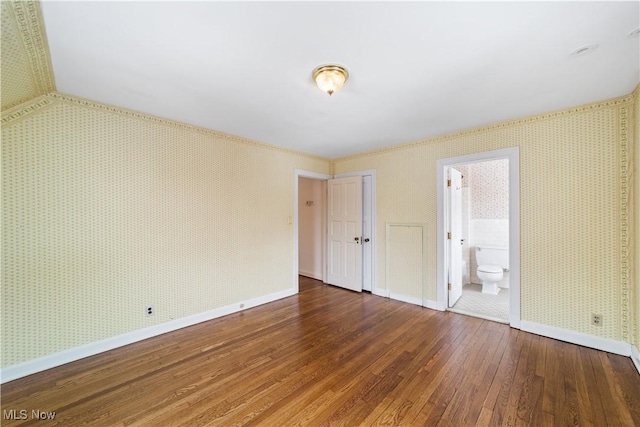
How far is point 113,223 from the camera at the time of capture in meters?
2.58

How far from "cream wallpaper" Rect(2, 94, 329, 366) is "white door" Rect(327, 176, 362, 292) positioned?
62.1 inches

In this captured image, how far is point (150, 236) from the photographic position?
281 cm

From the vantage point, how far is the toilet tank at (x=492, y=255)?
448 centimetres

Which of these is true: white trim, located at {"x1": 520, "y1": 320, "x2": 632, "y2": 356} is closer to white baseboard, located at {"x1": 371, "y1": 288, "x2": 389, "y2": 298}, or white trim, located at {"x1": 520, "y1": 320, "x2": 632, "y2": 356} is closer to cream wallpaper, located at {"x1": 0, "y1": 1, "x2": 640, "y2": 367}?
cream wallpaper, located at {"x1": 0, "y1": 1, "x2": 640, "y2": 367}

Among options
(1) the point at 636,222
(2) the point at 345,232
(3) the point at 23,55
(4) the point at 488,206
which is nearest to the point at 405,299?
(2) the point at 345,232

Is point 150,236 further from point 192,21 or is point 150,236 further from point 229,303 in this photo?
point 192,21

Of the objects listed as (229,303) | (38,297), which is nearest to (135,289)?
(38,297)

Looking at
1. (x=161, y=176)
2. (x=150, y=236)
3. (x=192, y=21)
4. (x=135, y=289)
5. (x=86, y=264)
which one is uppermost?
(x=192, y=21)

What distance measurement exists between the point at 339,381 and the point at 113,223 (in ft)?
8.56

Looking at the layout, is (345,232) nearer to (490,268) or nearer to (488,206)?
(490,268)

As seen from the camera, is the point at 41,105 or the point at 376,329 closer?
the point at 41,105

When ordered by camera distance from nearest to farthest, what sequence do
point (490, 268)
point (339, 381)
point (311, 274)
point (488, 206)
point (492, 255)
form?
1. point (339, 381)
2. point (490, 268)
3. point (492, 255)
4. point (488, 206)
5. point (311, 274)

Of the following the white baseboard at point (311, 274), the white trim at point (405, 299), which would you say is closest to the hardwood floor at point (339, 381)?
the white trim at point (405, 299)

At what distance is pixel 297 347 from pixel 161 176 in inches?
93.6
